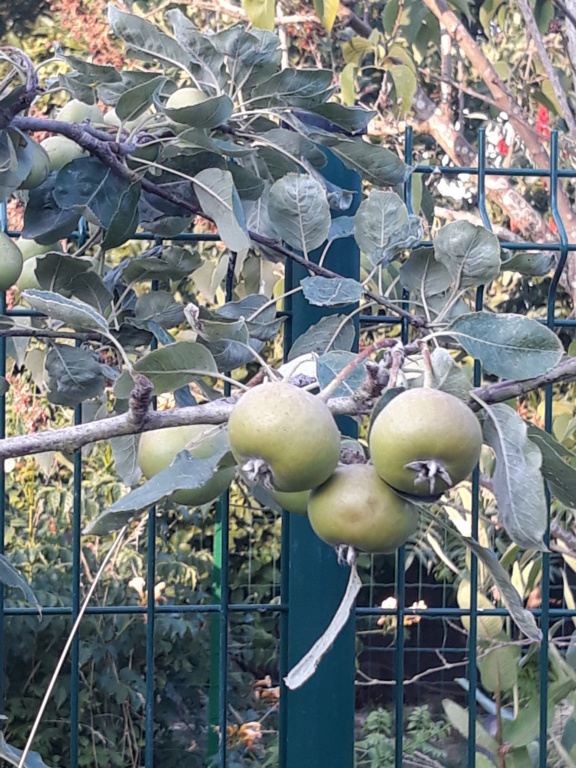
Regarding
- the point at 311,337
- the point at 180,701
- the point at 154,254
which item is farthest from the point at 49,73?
the point at 311,337

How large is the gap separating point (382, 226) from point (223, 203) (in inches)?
7.4

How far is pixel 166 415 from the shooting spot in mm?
697

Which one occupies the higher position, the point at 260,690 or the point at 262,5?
the point at 262,5

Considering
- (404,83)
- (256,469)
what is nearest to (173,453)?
(256,469)

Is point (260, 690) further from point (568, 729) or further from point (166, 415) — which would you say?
point (166, 415)

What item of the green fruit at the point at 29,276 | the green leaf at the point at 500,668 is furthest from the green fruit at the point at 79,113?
the green leaf at the point at 500,668

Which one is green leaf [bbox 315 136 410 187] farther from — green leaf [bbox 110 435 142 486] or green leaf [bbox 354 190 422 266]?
green leaf [bbox 110 435 142 486]

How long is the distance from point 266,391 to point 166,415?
13cm

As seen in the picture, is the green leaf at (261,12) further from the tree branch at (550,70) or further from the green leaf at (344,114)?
the tree branch at (550,70)

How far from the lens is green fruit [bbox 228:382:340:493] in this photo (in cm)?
57

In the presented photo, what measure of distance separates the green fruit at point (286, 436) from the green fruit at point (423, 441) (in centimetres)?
3

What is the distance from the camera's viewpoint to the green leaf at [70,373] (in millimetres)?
1250

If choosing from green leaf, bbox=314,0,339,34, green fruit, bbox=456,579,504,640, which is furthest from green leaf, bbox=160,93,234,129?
green fruit, bbox=456,579,504,640

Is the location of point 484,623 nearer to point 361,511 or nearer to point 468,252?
point 468,252
